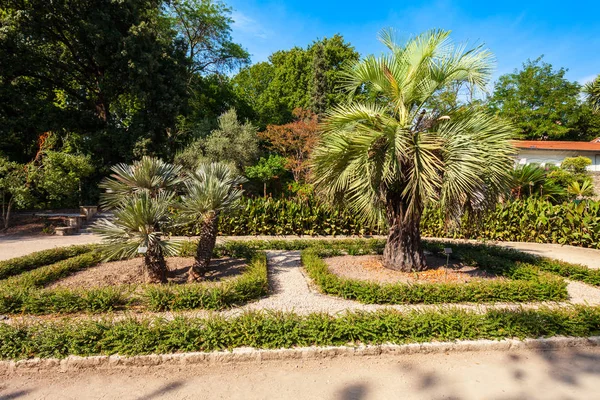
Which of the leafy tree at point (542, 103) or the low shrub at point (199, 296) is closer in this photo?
the low shrub at point (199, 296)

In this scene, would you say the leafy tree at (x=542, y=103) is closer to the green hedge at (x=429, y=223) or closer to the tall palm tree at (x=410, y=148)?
the green hedge at (x=429, y=223)

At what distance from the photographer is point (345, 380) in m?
3.08

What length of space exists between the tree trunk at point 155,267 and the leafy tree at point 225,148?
12.5 m

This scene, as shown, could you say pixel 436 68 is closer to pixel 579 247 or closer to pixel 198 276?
pixel 198 276

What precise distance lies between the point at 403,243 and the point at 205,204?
4.09 m

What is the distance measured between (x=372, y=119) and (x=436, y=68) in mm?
1671

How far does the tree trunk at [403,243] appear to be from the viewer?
639 cm

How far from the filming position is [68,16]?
1460cm

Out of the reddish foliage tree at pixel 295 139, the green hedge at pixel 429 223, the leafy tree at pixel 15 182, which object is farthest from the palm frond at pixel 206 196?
the reddish foliage tree at pixel 295 139

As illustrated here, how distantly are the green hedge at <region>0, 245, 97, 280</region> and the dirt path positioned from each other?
3921 millimetres

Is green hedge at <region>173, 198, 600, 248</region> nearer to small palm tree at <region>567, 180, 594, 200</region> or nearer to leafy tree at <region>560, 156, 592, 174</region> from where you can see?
small palm tree at <region>567, 180, 594, 200</region>

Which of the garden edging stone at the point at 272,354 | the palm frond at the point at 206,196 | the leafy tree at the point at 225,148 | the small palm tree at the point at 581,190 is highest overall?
the leafy tree at the point at 225,148

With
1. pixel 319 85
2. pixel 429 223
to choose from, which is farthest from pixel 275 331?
pixel 319 85

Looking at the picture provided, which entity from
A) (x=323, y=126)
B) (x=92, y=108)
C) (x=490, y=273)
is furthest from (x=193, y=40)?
(x=490, y=273)
